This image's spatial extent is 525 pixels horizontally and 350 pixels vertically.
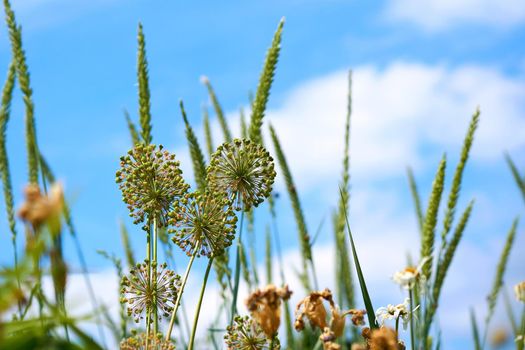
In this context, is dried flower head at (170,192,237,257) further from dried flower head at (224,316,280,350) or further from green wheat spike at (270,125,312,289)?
green wheat spike at (270,125,312,289)

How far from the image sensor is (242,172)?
1.81 m

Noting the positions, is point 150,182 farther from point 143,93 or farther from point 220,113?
point 220,113

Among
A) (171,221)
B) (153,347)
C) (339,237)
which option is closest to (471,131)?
(339,237)

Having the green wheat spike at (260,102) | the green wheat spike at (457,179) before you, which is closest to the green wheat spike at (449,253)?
the green wheat spike at (457,179)

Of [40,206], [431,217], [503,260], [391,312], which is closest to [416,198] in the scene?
[503,260]

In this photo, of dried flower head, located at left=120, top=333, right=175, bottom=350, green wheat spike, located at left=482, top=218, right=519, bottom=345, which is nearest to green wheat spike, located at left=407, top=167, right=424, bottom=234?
green wheat spike, located at left=482, top=218, right=519, bottom=345

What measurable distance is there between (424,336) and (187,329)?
100 centimetres

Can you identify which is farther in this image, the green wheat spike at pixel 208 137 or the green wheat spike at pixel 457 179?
the green wheat spike at pixel 208 137

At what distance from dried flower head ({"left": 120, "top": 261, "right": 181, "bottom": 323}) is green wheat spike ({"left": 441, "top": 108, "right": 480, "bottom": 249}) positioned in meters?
1.70

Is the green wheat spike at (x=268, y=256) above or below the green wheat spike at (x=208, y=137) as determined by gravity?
below

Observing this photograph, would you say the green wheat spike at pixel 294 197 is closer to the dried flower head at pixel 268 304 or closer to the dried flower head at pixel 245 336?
the dried flower head at pixel 245 336

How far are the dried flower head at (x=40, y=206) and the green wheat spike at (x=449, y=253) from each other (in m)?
2.57

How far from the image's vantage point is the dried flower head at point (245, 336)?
5.50ft

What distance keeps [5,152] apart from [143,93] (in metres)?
1.04
